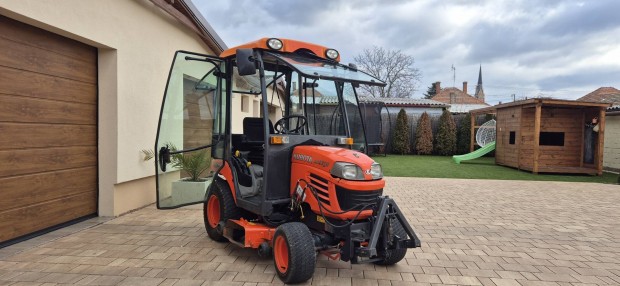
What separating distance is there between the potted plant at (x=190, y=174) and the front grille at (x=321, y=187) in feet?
7.93

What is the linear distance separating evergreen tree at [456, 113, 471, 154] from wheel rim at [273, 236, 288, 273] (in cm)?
1619

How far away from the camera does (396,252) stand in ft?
11.5

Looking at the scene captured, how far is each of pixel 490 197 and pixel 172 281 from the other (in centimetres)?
655

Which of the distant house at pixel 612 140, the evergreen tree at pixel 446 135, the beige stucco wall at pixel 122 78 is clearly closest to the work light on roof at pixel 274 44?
the beige stucco wall at pixel 122 78

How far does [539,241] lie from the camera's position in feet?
15.3

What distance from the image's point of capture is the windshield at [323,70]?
331cm

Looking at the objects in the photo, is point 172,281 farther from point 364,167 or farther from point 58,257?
point 364,167

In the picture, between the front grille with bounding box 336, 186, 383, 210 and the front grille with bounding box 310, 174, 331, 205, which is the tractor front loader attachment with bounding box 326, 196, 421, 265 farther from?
the front grille with bounding box 310, 174, 331, 205

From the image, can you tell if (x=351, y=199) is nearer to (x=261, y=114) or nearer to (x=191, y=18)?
(x=261, y=114)

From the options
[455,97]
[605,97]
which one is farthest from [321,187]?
[455,97]

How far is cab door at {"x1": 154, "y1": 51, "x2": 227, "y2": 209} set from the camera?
4.33m

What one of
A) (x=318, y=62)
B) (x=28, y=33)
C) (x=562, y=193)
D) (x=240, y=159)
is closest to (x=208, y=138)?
(x=240, y=159)

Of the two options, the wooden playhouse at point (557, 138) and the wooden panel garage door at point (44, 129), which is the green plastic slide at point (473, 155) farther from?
the wooden panel garage door at point (44, 129)

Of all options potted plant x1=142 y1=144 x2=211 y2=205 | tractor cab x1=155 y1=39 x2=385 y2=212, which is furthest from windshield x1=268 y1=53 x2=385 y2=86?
potted plant x1=142 y1=144 x2=211 y2=205
